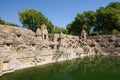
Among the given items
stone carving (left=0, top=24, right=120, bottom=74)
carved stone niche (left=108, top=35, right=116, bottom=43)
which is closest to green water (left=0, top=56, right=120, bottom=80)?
stone carving (left=0, top=24, right=120, bottom=74)

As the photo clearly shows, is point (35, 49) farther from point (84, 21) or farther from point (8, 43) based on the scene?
point (84, 21)

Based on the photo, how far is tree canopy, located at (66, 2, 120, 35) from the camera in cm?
4680

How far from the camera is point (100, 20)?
162 feet

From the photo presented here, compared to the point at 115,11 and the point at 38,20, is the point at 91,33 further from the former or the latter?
the point at 38,20

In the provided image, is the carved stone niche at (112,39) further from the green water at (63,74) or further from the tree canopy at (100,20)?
the green water at (63,74)

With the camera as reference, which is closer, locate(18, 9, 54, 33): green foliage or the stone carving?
the stone carving

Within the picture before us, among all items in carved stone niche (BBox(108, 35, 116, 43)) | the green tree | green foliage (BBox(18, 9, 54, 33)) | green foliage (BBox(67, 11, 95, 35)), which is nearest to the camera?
carved stone niche (BBox(108, 35, 116, 43))

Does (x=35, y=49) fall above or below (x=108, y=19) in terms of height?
below

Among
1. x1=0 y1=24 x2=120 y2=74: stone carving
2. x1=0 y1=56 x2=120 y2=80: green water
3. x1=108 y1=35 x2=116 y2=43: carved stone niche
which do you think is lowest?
x1=0 y1=56 x2=120 y2=80: green water

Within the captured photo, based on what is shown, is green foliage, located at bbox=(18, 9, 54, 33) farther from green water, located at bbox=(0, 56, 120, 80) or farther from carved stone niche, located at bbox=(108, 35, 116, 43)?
green water, located at bbox=(0, 56, 120, 80)

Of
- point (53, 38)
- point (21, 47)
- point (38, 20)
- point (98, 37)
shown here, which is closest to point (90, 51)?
point (98, 37)

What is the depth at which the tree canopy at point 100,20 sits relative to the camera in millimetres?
46800

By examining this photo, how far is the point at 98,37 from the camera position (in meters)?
39.4

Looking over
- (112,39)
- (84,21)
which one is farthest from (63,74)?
(84,21)
